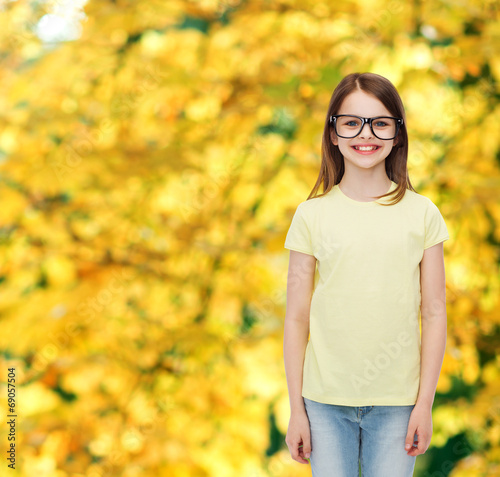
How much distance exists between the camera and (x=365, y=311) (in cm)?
111

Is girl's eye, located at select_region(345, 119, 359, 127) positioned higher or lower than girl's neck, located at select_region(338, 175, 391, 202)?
higher

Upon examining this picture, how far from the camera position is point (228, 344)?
102 inches

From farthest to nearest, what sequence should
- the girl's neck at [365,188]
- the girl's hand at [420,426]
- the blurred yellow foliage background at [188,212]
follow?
1. the blurred yellow foliage background at [188,212]
2. the girl's neck at [365,188]
3. the girl's hand at [420,426]

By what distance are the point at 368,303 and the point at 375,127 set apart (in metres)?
0.33

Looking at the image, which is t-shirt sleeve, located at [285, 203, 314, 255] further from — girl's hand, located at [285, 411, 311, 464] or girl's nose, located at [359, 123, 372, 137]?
girl's hand, located at [285, 411, 311, 464]

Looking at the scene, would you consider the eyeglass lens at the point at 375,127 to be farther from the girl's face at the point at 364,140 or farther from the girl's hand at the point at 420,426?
the girl's hand at the point at 420,426

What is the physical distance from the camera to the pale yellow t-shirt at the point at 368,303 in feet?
3.59

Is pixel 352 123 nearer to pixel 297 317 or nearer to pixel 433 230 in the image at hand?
pixel 433 230

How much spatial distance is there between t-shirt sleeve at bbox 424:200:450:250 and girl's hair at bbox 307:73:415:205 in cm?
6

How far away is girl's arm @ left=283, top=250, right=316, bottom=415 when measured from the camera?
1159 mm

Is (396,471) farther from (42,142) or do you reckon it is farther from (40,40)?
(40,40)

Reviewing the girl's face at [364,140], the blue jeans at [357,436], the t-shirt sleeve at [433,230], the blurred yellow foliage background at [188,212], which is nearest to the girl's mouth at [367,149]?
the girl's face at [364,140]

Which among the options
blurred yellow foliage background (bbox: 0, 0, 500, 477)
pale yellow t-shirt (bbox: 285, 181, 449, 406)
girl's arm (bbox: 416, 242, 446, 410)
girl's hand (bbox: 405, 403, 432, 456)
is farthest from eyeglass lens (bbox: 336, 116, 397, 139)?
blurred yellow foliage background (bbox: 0, 0, 500, 477)

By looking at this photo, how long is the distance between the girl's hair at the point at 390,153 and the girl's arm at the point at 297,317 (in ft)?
0.45
